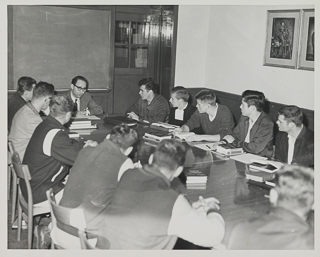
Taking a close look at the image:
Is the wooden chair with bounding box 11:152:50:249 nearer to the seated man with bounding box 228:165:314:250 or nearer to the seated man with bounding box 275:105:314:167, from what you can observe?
the seated man with bounding box 228:165:314:250

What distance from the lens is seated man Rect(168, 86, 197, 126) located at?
16.3ft

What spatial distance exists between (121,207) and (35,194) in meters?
1.25

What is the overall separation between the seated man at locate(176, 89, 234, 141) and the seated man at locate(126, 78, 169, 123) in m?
0.65

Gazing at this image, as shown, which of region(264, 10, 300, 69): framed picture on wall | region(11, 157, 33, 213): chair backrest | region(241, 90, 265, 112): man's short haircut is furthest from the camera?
region(264, 10, 300, 69): framed picture on wall

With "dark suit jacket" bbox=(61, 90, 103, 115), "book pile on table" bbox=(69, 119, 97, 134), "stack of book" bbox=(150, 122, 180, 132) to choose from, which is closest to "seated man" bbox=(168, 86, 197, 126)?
"stack of book" bbox=(150, 122, 180, 132)

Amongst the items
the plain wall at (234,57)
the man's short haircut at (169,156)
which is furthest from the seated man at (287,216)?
the plain wall at (234,57)

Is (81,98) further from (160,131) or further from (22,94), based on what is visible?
(160,131)

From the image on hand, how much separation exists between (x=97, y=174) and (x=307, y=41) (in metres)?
3.44

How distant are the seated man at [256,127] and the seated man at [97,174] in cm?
168

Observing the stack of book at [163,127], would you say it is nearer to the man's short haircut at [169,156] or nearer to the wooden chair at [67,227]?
the wooden chair at [67,227]

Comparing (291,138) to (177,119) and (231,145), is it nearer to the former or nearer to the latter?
(231,145)

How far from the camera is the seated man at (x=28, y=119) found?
3.64m

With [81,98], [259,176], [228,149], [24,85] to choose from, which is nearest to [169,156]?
[259,176]

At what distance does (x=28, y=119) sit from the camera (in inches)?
143
